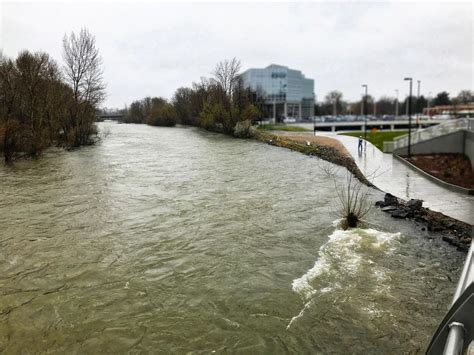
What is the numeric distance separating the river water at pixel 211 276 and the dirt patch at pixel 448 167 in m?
8.40

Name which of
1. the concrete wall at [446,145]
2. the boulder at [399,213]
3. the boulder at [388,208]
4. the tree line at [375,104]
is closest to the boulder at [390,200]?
the boulder at [388,208]

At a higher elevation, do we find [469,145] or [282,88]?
[282,88]

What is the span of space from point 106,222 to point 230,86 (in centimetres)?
6284

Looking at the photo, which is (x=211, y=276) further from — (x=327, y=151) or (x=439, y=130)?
(x=327, y=151)

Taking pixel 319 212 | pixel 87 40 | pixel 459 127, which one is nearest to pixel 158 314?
pixel 319 212

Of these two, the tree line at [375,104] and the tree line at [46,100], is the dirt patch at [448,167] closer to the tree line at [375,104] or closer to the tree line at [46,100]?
the tree line at [46,100]

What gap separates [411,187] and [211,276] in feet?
48.1

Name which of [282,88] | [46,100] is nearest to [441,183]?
[46,100]

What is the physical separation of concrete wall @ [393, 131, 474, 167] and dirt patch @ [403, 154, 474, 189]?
23.4 inches

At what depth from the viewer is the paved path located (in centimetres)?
1632

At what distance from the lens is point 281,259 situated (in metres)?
11.3

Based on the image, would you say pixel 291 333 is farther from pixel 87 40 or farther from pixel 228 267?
pixel 87 40

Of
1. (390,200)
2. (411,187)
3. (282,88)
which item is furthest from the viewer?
(282,88)

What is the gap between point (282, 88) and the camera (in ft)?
447
